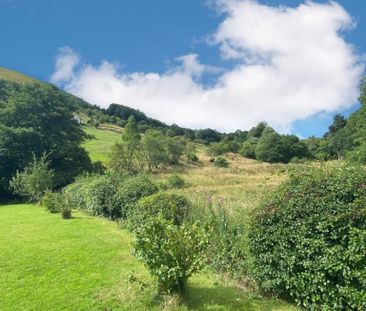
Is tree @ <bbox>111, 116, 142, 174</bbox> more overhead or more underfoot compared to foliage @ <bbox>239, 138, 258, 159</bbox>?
more underfoot

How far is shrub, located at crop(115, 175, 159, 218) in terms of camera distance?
50.0 feet

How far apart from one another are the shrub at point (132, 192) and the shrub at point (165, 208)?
217 cm

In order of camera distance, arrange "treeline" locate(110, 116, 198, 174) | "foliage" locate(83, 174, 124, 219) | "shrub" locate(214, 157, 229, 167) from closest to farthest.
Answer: "foliage" locate(83, 174, 124, 219)
"treeline" locate(110, 116, 198, 174)
"shrub" locate(214, 157, 229, 167)

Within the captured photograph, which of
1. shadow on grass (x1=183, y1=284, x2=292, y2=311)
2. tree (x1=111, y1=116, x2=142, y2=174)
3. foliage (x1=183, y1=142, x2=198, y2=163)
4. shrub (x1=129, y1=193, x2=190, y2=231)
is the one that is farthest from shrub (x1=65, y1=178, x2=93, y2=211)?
foliage (x1=183, y1=142, x2=198, y2=163)

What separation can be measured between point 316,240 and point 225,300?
2.33 metres

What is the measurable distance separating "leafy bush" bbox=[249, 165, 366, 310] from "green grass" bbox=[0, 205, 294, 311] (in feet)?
2.20

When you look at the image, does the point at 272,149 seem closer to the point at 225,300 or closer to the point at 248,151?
the point at 248,151

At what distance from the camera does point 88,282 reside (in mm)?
8453

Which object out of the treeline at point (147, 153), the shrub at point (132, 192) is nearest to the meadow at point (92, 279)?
the shrub at point (132, 192)

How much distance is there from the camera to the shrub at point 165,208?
39.0 feet

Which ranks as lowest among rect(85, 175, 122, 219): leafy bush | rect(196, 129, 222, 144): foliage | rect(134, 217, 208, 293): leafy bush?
rect(85, 175, 122, 219): leafy bush

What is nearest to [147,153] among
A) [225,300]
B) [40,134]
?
[40,134]

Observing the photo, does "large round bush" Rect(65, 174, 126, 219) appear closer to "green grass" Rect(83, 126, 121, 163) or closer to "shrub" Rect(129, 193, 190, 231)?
"shrub" Rect(129, 193, 190, 231)

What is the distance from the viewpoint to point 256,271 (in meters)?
7.41
